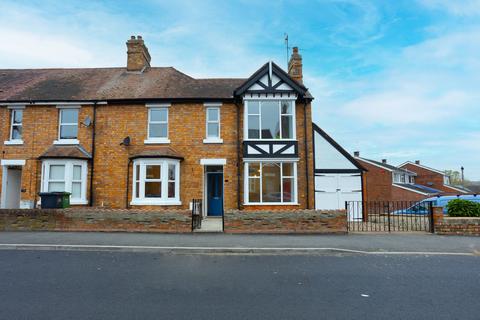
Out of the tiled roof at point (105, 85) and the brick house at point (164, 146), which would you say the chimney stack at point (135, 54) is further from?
the brick house at point (164, 146)

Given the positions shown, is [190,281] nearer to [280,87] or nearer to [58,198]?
[58,198]

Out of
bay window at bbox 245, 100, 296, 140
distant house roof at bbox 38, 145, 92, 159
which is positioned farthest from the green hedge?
distant house roof at bbox 38, 145, 92, 159

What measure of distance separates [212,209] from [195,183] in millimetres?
1931

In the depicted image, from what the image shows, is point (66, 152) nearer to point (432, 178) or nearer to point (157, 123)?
point (157, 123)

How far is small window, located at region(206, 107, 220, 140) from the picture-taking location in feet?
53.7

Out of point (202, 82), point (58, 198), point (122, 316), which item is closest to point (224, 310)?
point (122, 316)

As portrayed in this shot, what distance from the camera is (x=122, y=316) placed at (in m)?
4.33

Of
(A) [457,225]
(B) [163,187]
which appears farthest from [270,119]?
(A) [457,225]

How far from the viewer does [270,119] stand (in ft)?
52.7

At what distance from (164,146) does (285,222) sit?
784 centimetres

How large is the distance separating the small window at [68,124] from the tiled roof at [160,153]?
3.76 m

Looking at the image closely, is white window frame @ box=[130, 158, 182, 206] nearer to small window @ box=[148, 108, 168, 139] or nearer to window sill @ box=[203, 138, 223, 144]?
small window @ box=[148, 108, 168, 139]

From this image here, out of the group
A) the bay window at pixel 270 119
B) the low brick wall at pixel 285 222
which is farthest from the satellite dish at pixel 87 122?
the low brick wall at pixel 285 222

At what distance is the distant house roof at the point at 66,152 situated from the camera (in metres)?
15.0
